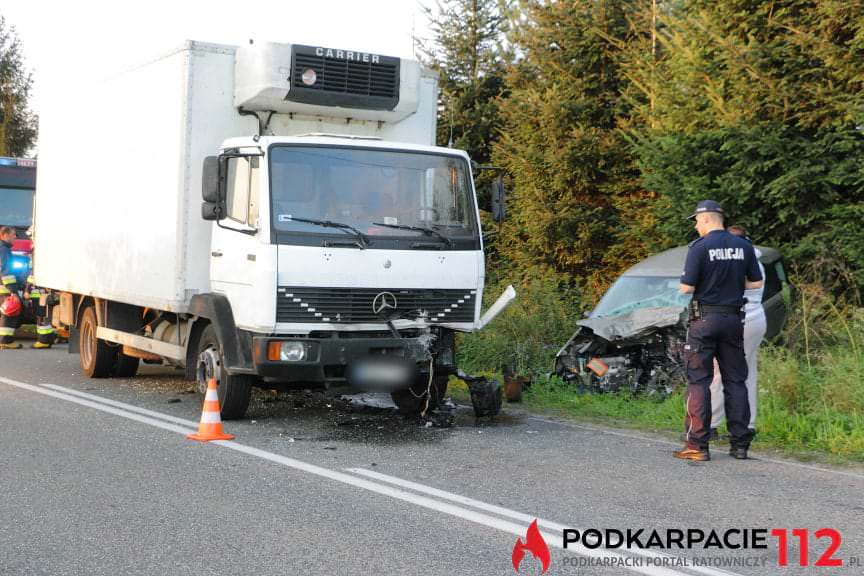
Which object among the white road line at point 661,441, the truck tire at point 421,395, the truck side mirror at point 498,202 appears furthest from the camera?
the truck side mirror at point 498,202

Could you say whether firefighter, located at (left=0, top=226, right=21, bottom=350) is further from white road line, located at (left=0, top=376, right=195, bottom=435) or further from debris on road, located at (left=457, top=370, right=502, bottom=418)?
debris on road, located at (left=457, top=370, right=502, bottom=418)

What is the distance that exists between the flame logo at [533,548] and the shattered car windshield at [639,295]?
585 cm

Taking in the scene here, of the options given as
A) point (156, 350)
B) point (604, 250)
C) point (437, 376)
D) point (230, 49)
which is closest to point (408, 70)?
point (230, 49)

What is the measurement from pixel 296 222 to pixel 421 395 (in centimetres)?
205

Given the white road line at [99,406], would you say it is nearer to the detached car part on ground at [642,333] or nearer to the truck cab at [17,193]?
the detached car part on ground at [642,333]

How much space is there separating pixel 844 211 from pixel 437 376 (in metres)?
5.89

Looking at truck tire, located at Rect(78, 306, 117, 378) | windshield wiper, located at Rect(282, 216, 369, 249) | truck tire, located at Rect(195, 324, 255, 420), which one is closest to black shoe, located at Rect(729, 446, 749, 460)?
windshield wiper, located at Rect(282, 216, 369, 249)

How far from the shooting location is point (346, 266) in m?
8.38

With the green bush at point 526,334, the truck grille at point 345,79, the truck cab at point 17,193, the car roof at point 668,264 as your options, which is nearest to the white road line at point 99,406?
the truck grille at point 345,79

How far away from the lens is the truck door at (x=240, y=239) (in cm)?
845

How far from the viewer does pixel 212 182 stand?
8656 mm

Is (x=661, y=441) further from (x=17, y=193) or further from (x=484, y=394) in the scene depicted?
(x=17, y=193)

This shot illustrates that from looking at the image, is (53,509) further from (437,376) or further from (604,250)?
(604,250)

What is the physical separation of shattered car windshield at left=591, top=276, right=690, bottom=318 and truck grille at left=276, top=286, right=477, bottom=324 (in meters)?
2.72
